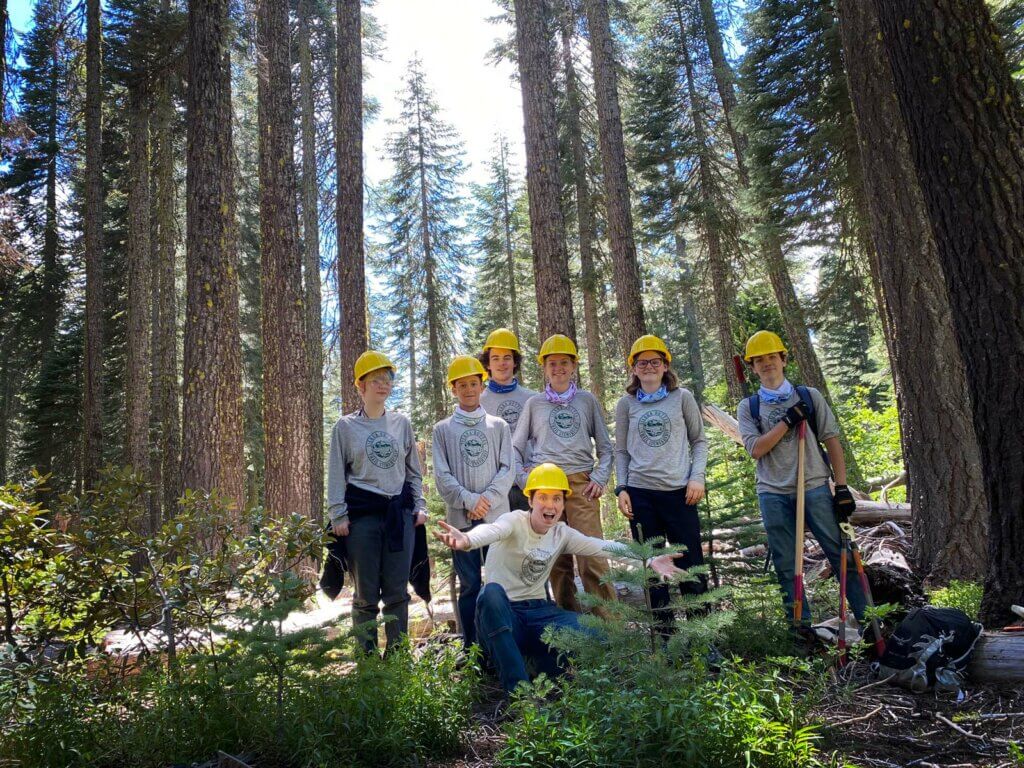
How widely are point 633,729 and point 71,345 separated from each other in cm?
2133

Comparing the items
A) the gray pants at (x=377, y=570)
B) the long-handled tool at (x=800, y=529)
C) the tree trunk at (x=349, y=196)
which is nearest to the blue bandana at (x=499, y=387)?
the gray pants at (x=377, y=570)

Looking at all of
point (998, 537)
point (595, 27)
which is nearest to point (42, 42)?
point (595, 27)

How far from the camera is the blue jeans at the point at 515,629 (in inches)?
157

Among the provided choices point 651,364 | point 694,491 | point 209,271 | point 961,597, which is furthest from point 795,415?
point 209,271

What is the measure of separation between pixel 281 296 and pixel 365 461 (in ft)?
20.4

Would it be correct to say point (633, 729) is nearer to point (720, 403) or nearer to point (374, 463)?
point (374, 463)

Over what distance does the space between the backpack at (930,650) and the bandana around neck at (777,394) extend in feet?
5.56

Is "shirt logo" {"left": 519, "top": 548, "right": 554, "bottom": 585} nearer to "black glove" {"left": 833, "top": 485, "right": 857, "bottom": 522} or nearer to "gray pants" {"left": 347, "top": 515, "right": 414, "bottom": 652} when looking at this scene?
"gray pants" {"left": 347, "top": 515, "right": 414, "bottom": 652}

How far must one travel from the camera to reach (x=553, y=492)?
4.49 m

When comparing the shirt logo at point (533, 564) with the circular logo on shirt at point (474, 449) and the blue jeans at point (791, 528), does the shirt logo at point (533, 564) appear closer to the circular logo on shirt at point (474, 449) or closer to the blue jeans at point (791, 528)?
the circular logo on shirt at point (474, 449)

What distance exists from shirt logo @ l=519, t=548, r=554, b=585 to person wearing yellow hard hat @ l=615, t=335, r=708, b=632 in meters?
0.83

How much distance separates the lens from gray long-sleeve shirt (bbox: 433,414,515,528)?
5.05 m

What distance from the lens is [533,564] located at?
14.9ft

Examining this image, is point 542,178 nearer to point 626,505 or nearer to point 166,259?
point 626,505
